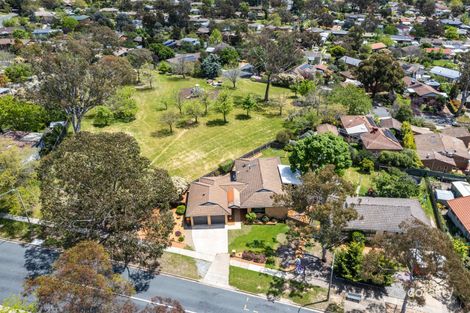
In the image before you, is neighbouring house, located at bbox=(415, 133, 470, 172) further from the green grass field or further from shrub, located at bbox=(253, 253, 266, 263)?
shrub, located at bbox=(253, 253, 266, 263)

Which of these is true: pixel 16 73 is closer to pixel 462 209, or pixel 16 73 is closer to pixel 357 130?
pixel 357 130

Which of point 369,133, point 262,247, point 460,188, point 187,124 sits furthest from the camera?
point 187,124

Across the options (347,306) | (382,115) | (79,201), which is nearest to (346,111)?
(382,115)

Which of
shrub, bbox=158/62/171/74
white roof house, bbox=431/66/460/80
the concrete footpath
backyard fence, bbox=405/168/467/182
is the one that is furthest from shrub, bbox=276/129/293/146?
white roof house, bbox=431/66/460/80

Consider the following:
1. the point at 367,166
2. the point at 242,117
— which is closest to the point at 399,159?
the point at 367,166

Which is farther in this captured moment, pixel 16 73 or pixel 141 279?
pixel 16 73

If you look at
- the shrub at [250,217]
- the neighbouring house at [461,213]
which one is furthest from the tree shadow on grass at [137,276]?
the neighbouring house at [461,213]

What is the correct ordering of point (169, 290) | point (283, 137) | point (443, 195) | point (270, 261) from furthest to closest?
point (283, 137) → point (443, 195) → point (270, 261) → point (169, 290)

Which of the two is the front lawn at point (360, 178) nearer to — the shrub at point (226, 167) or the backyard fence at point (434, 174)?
the backyard fence at point (434, 174)
